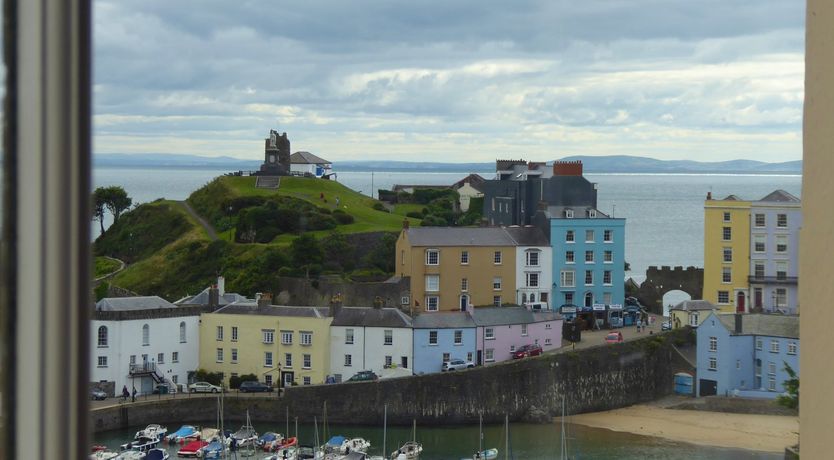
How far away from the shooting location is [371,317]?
17.6m

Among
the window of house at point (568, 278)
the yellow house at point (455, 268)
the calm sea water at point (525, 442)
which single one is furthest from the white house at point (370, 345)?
the window of house at point (568, 278)

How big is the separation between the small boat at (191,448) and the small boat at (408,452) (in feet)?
7.89

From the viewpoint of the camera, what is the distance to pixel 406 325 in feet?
Result: 56.7

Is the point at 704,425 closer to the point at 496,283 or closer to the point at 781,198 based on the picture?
the point at 496,283

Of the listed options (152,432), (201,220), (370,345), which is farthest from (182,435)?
(201,220)

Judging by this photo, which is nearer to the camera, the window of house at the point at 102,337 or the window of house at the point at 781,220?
the window of house at the point at 102,337

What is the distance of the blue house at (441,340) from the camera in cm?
1739

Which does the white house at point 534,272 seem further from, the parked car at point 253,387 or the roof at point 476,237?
the parked car at point 253,387

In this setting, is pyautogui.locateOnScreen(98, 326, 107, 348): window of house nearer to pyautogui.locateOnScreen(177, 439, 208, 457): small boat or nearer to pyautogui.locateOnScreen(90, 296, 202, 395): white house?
pyautogui.locateOnScreen(90, 296, 202, 395): white house

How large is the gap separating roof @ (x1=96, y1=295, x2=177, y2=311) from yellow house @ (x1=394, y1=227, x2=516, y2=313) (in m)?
4.15

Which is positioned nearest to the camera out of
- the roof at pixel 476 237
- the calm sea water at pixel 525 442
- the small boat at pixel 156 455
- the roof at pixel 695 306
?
the small boat at pixel 156 455

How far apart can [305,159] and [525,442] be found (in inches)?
905

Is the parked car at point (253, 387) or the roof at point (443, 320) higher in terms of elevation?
the roof at point (443, 320)

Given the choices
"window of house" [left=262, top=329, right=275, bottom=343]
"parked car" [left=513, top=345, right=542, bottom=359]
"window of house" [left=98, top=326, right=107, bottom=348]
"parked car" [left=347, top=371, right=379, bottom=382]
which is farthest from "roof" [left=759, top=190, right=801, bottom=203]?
"window of house" [left=98, top=326, right=107, bottom=348]
